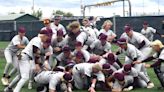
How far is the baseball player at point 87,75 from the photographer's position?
10.1 meters

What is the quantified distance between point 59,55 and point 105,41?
126 centimetres

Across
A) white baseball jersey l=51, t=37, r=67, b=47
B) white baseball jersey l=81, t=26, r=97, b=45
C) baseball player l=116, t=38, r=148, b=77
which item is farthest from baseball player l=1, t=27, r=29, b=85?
baseball player l=116, t=38, r=148, b=77

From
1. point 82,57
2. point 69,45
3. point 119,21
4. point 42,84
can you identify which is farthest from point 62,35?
point 119,21

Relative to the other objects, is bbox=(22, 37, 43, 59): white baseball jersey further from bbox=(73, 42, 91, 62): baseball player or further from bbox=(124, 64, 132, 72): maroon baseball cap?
bbox=(124, 64, 132, 72): maroon baseball cap

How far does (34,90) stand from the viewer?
35.6 feet

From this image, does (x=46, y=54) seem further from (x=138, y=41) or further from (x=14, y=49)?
(x=138, y=41)

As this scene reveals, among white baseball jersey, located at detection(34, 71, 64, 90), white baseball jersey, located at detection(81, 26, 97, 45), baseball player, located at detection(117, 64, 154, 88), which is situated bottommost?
baseball player, located at detection(117, 64, 154, 88)

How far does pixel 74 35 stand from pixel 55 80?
7.09ft

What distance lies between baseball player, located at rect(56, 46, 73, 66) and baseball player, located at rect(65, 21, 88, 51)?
1.26 ft

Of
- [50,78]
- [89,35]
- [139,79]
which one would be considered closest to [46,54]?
[50,78]

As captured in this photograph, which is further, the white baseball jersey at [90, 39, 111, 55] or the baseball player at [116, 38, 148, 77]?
the white baseball jersey at [90, 39, 111, 55]

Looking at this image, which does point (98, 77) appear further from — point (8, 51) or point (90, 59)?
point (8, 51)

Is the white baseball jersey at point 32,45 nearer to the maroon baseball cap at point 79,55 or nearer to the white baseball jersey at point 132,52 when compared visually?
the maroon baseball cap at point 79,55

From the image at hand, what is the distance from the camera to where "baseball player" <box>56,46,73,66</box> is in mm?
10814
